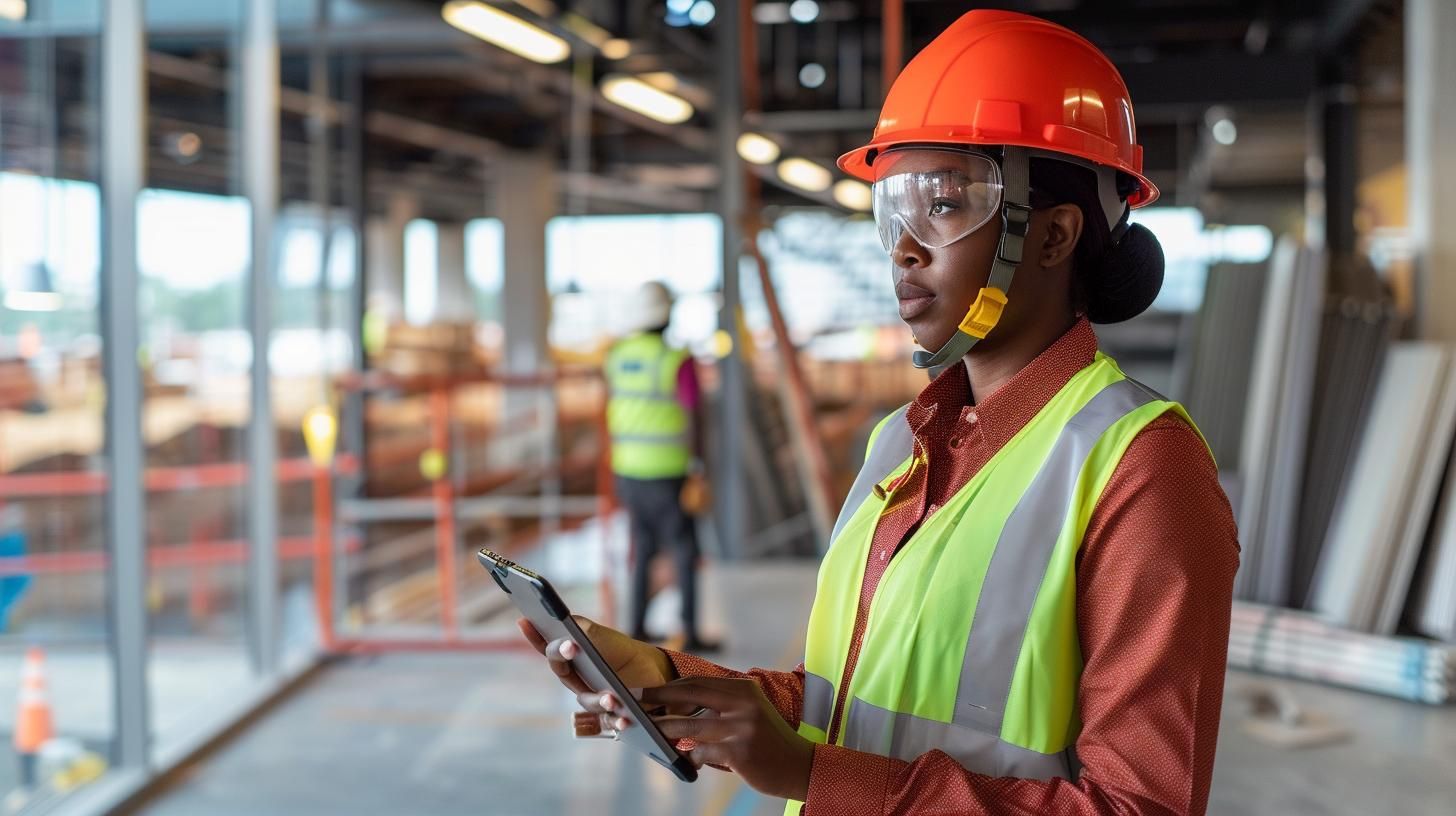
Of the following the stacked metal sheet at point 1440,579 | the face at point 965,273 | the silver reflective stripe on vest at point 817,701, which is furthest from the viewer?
the stacked metal sheet at point 1440,579

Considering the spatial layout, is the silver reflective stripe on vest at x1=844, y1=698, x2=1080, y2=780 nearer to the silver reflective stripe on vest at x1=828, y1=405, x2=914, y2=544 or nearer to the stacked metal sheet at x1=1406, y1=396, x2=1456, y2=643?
the silver reflective stripe on vest at x1=828, y1=405, x2=914, y2=544

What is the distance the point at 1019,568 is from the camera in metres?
1.27

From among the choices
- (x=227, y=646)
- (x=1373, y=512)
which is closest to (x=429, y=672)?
(x=227, y=646)

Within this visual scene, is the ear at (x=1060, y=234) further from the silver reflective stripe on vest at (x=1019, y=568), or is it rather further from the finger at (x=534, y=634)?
the finger at (x=534, y=634)

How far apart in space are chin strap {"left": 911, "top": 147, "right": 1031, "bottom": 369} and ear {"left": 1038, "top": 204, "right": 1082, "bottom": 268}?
0.04 m

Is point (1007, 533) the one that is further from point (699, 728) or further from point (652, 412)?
point (652, 412)

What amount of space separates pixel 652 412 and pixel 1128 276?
17.3 feet

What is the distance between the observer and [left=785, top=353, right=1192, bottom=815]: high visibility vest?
4.11 feet

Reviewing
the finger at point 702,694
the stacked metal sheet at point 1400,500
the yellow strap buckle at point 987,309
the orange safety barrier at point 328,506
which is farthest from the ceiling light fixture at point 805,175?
the finger at point 702,694

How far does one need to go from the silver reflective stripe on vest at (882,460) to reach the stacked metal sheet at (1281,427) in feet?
19.6

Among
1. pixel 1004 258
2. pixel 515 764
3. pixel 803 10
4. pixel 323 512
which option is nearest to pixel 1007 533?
pixel 1004 258

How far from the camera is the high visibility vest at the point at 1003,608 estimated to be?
1.25m

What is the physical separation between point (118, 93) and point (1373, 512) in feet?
20.0

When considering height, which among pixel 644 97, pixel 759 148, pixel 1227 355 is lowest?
pixel 1227 355
